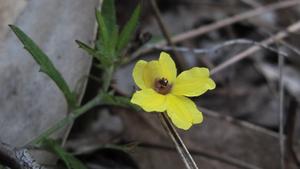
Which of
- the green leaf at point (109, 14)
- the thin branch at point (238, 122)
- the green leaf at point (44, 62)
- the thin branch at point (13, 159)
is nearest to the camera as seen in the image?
the thin branch at point (13, 159)

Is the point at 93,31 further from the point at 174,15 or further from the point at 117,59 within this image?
the point at 174,15

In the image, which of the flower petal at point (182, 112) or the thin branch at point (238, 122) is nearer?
the flower petal at point (182, 112)

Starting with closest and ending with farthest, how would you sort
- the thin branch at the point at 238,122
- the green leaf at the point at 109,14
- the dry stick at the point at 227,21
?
the green leaf at the point at 109,14, the thin branch at the point at 238,122, the dry stick at the point at 227,21

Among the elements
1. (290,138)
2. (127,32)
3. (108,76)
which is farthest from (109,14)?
(290,138)

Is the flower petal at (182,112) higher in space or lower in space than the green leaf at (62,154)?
higher

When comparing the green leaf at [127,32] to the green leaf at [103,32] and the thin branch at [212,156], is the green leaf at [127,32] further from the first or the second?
the thin branch at [212,156]

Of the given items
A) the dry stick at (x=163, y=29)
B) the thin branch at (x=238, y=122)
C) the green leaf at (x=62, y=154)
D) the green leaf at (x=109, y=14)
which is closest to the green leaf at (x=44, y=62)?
the green leaf at (x=62, y=154)

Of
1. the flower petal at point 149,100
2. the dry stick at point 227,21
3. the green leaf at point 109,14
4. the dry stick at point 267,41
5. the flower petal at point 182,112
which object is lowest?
the dry stick at point 267,41
